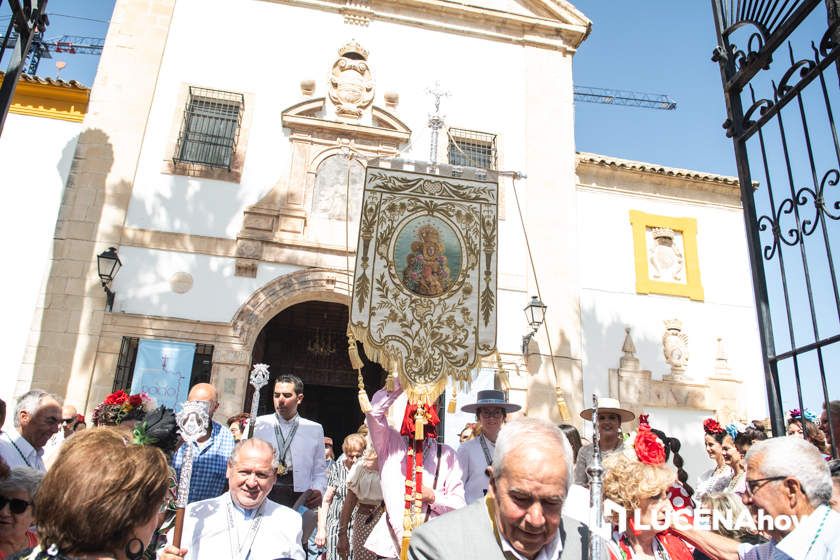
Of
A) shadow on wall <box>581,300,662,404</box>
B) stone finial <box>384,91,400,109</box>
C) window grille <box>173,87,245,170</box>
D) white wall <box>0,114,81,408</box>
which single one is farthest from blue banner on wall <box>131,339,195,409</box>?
shadow on wall <box>581,300,662,404</box>

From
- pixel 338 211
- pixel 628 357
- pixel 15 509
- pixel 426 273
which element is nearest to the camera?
pixel 15 509

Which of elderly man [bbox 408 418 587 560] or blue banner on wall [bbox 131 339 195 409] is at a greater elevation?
blue banner on wall [bbox 131 339 195 409]

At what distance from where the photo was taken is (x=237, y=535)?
3.34 m

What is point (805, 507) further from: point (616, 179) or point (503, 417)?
point (616, 179)

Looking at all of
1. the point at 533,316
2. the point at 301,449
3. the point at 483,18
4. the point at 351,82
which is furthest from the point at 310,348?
the point at 483,18

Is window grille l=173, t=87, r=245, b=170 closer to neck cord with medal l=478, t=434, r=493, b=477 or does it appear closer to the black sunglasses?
neck cord with medal l=478, t=434, r=493, b=477

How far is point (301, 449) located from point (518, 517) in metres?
3.44

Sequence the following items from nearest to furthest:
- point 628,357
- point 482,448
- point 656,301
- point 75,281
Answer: point 482,448 < point 75,281 < point 628,357 < point 656,301

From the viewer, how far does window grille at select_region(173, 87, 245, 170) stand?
10805 mm

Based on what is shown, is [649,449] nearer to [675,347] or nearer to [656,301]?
[675,347]

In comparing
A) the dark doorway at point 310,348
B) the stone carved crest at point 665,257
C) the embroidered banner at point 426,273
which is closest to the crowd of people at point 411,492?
the embroidered banner at point 426,273

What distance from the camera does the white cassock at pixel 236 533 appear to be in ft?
10.7

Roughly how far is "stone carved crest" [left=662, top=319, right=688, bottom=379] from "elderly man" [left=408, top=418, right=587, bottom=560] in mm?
10244

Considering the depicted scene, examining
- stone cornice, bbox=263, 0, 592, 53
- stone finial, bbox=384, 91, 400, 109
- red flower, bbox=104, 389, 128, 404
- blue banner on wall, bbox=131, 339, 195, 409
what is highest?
stone cornice, bbox=263, 0, 592, 53
